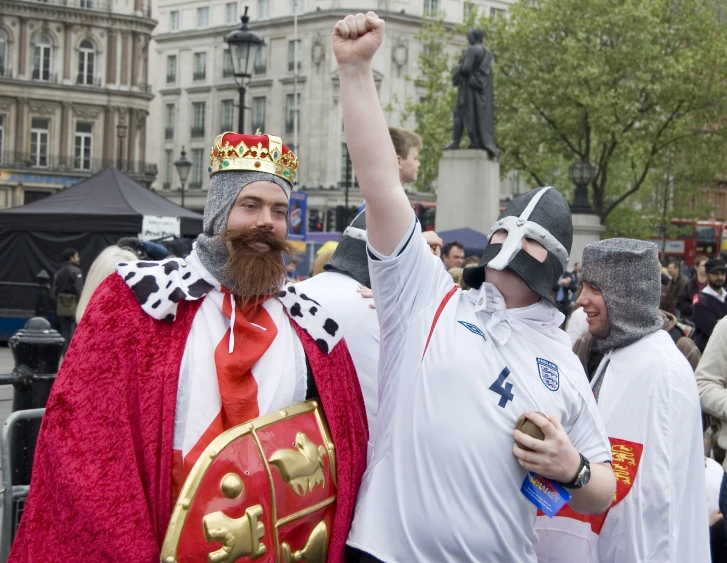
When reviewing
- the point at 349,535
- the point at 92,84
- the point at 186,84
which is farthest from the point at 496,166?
the point at 186,84

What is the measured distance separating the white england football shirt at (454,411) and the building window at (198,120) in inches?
2739

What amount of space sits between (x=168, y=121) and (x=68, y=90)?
15.5 meters

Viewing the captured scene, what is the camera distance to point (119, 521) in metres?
2.67

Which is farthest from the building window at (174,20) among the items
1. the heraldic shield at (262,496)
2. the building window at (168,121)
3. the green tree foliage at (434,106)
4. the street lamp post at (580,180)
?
the heraldic shield at (262,496)

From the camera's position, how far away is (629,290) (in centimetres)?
406

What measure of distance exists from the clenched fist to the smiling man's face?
167cm

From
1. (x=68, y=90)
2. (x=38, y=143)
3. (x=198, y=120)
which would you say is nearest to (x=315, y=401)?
(x=38, y=143)

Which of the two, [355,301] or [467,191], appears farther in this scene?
[467,191]

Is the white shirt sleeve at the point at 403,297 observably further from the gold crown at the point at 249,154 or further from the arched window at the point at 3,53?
the arched window at the point at 3,53

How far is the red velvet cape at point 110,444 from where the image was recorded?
8.78 feet

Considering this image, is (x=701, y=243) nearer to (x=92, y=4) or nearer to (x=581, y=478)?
(x=92, y=4)

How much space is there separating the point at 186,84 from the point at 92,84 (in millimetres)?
A: 14358

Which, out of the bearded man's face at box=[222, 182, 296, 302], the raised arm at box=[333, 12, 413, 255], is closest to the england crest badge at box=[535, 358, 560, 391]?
the raised arm at box=[333, 12, 413, 255]

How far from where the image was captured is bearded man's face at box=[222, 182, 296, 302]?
2965 millimetres
